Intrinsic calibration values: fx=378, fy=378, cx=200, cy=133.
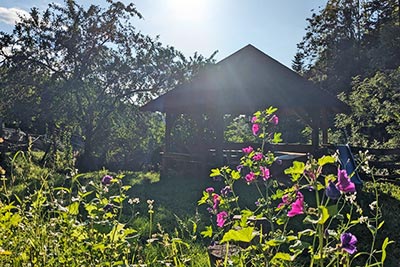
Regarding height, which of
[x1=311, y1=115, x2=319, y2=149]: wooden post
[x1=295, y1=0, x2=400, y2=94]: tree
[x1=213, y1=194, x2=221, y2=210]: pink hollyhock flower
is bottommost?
[x1=213, y1=194, x2=221, y2=210]: pink hollyhock flower

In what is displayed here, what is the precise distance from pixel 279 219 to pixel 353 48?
25.3m

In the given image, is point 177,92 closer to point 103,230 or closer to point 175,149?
point 175,149

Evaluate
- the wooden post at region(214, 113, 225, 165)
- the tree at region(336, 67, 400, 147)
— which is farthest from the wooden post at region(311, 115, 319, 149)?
the tree at region(336, 67, 400, 147)

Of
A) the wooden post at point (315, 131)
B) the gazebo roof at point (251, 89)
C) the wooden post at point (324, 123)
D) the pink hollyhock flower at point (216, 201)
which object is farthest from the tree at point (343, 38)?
the pink hollyhock flower at point (216, 201)

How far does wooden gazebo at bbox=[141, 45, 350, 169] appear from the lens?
9.07 metres

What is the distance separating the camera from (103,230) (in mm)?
1562

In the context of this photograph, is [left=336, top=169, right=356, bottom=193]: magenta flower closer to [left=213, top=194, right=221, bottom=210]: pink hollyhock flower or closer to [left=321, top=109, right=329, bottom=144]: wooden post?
[left=213, top=194, right=221, bottom=210]: pink hollyhock flower

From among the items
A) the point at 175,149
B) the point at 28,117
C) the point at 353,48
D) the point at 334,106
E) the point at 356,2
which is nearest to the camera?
the point at 334,106

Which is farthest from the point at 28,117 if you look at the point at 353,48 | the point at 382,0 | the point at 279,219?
the point at 382,0

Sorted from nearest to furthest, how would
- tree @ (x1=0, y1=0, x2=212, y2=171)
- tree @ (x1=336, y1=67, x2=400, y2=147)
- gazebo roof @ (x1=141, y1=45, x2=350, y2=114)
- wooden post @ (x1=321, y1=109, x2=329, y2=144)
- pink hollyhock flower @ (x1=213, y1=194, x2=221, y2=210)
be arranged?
1. pink hollyhock flower @ (x1=213, y1=194, x2=221, y2=210)
2. gazebo roof @ (x1=141, y1=45, x2=350, y2=114)
3. wooden post @ (x1=321, y1=109, x2=329, y2=144)
4. tree @ (x1=336, y1=67, x2=400, y2=147)
5. tree @ (x1=0, y1=0, x2=212, y2=171)

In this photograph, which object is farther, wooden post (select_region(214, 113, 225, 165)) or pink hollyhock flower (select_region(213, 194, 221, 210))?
wooden post (select_region(214, 113, 225, 165))

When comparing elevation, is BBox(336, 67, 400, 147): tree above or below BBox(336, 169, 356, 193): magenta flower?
above

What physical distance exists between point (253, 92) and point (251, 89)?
104mm

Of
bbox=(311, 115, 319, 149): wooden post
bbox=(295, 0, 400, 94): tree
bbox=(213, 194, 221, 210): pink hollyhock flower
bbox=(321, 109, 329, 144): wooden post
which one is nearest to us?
bbox=(213, 194, 221, 210): pink hollyhock flower
